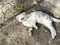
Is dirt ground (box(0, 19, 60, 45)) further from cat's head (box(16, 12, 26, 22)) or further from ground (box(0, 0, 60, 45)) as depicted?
cat's head (box(16, 12, 26, 22))

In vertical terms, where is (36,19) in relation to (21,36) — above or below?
above

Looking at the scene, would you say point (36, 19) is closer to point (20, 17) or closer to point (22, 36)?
point (20, 17)

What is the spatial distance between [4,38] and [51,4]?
1.28 meters

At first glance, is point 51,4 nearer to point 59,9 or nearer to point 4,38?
point 59,9

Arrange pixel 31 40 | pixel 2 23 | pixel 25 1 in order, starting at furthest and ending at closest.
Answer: pixel 25 1 < pixel 2 23 < pixel 31 40

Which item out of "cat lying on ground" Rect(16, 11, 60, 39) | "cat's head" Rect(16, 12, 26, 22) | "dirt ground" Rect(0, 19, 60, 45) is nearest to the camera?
"dirt ground" Rect(0, 19, 60, 45)

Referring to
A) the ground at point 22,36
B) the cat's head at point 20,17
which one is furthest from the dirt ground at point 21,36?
the cat's head at point 20,17

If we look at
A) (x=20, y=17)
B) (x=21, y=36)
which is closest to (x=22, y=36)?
(x=21, y=36)

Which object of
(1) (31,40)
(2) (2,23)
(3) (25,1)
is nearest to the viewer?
(1) (31,40)

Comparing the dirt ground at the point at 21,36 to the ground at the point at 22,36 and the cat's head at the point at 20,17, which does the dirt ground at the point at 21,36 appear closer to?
the ground at the point at 22,36

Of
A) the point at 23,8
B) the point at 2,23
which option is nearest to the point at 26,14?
the point at 23,8

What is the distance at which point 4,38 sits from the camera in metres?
4.43

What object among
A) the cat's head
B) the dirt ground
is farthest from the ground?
the cat's head

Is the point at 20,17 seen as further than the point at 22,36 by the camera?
Yes
